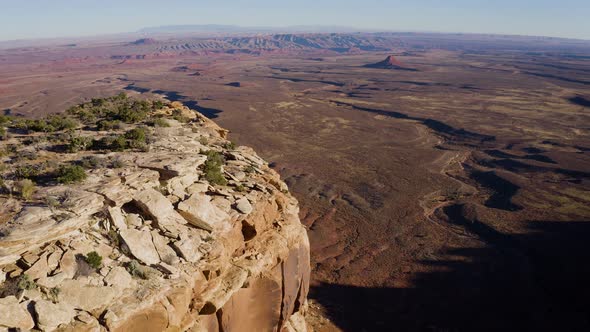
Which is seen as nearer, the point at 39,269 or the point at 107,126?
the point at 39,269

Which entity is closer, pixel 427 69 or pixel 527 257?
pixel 527 257

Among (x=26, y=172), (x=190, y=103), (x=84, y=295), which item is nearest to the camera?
(x=84, y=295)

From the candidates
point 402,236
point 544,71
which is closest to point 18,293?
point 402,236

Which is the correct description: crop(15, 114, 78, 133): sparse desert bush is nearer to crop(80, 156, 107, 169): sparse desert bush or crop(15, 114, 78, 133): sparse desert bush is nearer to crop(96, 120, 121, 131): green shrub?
crop(96, 120, 121, 131): green shrub

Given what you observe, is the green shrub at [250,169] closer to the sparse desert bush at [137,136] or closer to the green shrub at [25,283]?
the sparse desert bush at [137,136]

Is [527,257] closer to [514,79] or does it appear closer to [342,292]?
[342,292]

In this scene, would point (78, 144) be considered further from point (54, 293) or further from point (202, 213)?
point (54, 293)

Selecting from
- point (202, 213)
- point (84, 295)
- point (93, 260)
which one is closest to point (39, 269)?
point (93, 260)
